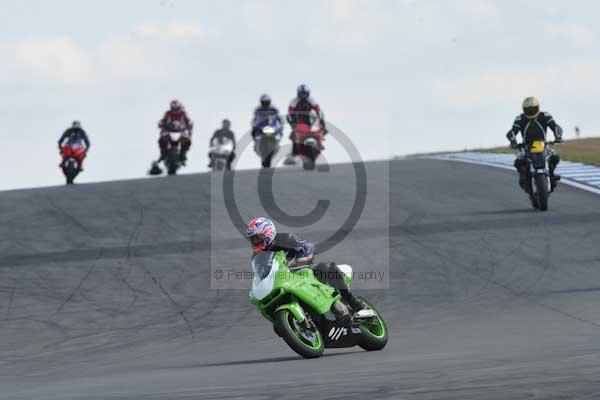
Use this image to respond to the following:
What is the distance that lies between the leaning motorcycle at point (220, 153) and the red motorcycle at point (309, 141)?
4.89 metres

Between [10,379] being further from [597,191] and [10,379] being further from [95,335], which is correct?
[597,191]

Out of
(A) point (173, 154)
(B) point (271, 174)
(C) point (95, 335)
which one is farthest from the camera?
(A) point (173, 154)

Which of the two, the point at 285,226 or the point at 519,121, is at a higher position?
the point at 519,121

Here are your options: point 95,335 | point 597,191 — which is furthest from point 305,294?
point 597,191

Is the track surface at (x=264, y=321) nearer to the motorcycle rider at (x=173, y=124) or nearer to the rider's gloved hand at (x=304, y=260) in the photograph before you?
the rider's gloved hand at (x=304, y=260)

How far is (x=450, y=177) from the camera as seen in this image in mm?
26406

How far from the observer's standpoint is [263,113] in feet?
98.1

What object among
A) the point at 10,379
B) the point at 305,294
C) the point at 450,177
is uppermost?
the point at 450,177

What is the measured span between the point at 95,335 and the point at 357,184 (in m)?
12.3

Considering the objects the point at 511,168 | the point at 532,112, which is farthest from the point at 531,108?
the point at 511,168

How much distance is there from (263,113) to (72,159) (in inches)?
197

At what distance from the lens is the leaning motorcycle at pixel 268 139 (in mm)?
28891

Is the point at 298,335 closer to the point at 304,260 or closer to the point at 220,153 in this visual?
the point at 304,260

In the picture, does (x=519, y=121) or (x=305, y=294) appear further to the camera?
(x=519, y=121)
